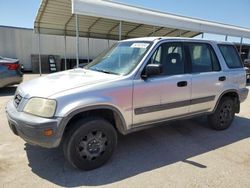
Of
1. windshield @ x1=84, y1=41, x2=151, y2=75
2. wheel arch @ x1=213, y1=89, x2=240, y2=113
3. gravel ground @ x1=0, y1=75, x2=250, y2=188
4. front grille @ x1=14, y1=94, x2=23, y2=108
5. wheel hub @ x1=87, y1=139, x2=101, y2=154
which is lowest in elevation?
gravel ground @ x1=0, y1=75, x2=250, y2=188

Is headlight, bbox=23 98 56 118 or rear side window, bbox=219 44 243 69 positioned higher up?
rear side window, bbox=219 44 243 69

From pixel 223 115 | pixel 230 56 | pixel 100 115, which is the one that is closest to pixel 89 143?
pixel 100 115

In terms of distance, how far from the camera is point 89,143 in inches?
126

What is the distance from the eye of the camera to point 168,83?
3799 millimetres

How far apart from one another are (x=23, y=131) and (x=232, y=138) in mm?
3907

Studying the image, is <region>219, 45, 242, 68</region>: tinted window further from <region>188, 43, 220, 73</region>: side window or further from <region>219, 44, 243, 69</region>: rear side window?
<region>188, 43, 220, 73</region>: side window

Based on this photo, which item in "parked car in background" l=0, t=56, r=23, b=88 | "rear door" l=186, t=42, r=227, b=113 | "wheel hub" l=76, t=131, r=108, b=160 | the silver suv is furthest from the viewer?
"parked car in background" l=0, t=56, r=23, b=88

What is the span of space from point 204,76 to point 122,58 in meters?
1.66

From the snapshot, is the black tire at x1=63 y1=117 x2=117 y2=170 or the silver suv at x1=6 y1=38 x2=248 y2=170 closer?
the silver suv at x1=6 y1=38 x2=248 y2=170

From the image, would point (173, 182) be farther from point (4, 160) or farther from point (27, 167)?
point (4, 160)

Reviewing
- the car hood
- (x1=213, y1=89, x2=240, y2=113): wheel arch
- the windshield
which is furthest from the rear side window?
the car hood

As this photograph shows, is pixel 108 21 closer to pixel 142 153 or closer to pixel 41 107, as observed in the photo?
pixel 142 153

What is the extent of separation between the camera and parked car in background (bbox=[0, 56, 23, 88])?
857 cm

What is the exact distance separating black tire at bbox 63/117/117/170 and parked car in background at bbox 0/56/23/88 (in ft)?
22.3
